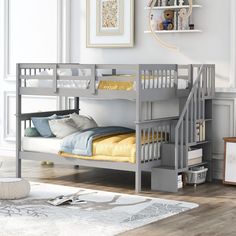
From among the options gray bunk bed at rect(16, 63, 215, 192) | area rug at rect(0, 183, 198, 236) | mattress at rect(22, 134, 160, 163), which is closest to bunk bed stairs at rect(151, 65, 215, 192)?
gray bunk bed at rect(16, 63, 215, 192)

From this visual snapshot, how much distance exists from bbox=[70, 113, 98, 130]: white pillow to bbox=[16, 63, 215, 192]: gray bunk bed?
388mm

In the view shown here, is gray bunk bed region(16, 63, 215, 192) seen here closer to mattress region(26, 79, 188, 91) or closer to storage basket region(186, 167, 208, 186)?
mattress region(26, 79, 188, 91)

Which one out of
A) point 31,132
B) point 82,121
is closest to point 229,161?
point 82,121

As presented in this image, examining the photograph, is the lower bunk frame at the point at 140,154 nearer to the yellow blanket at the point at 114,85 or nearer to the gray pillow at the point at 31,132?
the gray pillow at the point at 31,132

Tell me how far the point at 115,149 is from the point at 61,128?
2.40 feet

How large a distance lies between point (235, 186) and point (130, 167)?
0.95 meters

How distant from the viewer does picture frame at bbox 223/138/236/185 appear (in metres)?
5.58

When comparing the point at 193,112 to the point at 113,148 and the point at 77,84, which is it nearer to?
the point at 113,148

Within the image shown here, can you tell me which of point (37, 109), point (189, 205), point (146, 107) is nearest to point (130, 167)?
point (189, 205)

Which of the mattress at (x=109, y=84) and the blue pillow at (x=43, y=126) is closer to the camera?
the mattress at (x=109, y=84)

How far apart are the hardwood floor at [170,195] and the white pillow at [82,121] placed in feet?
1.42

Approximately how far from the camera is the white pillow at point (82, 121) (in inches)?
240

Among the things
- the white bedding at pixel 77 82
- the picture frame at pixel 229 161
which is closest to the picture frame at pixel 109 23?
the white bedding at pixel 77 82

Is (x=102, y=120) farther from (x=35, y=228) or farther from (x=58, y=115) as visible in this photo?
(x=35, y=228)
